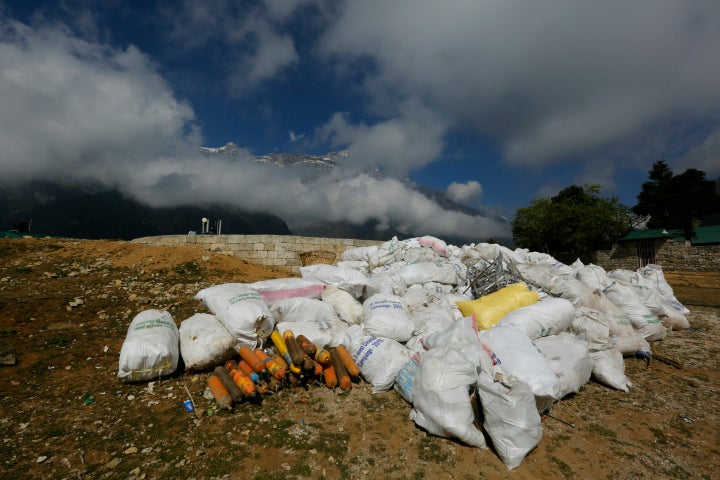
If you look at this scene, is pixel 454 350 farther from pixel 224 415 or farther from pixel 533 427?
pixel 224 415

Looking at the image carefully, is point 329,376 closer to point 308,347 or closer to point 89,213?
point 308,347

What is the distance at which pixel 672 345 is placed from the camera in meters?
4.32

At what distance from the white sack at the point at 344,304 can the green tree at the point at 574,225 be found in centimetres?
2354

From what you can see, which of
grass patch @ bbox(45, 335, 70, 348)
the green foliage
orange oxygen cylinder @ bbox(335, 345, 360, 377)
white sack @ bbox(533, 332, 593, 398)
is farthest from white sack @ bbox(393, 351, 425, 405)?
the green foliage

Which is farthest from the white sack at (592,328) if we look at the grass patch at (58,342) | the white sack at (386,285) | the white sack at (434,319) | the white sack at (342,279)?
the grass patch at (58,342)

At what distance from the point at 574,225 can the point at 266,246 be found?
75.0ft

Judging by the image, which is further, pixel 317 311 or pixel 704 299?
pixel 704 299

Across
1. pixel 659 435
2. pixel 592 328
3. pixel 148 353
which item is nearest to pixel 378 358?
pixel 148 353

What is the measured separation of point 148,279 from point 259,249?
332 centimetres

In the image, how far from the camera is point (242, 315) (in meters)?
3.26

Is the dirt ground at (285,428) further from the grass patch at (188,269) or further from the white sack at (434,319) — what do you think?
the grass patch at (188,269)

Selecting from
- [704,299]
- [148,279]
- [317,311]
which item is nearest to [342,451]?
[317,311]

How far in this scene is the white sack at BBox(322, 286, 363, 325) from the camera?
4.24 m

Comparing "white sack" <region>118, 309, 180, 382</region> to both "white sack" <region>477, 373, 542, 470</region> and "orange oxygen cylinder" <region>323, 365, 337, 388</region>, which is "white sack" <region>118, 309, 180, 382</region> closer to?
"orange oxygen cylinder" <region>323, 365, 337, 388</region>
